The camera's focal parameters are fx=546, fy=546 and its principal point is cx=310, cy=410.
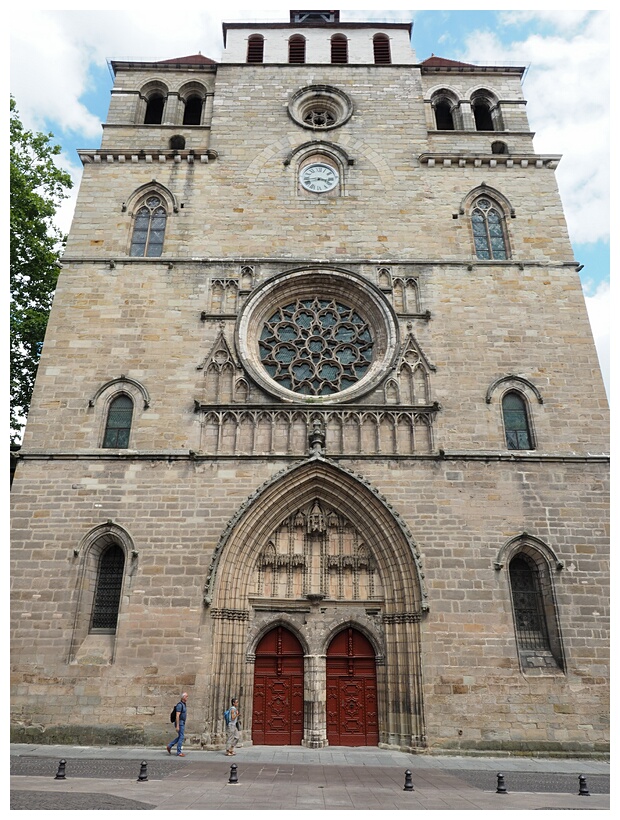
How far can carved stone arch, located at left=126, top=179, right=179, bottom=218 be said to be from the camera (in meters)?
15.6

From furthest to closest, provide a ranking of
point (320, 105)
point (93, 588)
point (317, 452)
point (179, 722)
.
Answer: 1. point (320, 105)
2. point (317, 452)
3. point (93, 588)
4. point (179, 722)

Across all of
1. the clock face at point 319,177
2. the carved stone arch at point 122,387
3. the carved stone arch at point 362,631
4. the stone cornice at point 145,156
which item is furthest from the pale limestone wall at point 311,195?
the carved stone arch at point 362,631

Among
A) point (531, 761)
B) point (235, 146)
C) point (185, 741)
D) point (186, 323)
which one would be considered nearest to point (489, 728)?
point (531, 761)

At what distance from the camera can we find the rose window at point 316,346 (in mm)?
13898

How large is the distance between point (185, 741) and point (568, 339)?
12615 millimetres

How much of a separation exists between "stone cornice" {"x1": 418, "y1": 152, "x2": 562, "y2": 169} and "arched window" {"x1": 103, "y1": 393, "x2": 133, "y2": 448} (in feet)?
36.4

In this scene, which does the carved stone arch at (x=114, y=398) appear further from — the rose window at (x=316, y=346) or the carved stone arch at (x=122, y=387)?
the rose window at (x=316, y=346)

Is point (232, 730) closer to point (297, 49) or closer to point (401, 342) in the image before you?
point (401, 342)

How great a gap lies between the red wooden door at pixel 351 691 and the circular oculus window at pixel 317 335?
5.64 meters

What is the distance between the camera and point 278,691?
1166 cm

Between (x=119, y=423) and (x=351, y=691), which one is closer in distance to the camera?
(x=351, y=691)

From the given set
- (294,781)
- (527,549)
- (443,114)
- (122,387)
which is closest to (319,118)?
(443,114)

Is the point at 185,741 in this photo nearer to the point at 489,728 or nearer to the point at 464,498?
the point at 489,728

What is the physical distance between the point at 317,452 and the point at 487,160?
34.7ft
